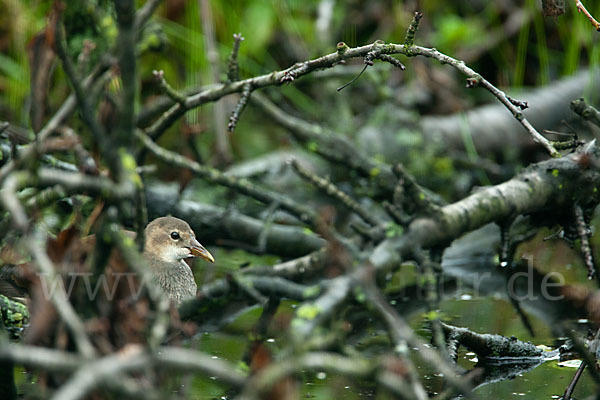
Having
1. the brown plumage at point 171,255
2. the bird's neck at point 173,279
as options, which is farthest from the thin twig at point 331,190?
the bird's neck at point 173,279

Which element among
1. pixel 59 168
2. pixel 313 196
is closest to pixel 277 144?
pixel 313 196

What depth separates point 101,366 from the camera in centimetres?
126

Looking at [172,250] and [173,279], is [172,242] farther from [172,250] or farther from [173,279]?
[173,279]

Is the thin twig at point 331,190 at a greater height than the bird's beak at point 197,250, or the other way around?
the thin twig at point 331,190

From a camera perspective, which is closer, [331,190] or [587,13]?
[587,13]

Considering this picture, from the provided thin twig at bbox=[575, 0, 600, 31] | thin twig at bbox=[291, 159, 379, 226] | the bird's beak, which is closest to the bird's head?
the bird's beak

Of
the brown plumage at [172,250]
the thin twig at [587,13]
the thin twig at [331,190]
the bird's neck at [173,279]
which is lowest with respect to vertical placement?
the bird's neck at [173,279]

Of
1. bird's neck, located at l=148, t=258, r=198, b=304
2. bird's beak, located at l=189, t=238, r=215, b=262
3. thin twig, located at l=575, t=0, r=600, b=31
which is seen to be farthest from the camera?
bird's beak, located at l=189, t=238, r=215, b=262

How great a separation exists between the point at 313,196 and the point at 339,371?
384cm

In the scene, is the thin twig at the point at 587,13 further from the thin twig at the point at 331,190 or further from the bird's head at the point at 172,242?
the bird's head at the point at 172,242

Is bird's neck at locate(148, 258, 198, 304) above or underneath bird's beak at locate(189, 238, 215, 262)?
underneath

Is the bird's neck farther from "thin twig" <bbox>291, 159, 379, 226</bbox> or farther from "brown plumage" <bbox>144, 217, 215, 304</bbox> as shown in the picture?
"thin twig" <bbox>291, 159, 379, 226</bbox>

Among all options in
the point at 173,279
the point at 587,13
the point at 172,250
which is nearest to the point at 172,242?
the point at 172,250

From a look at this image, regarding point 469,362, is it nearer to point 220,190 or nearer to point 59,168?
point 59,168
